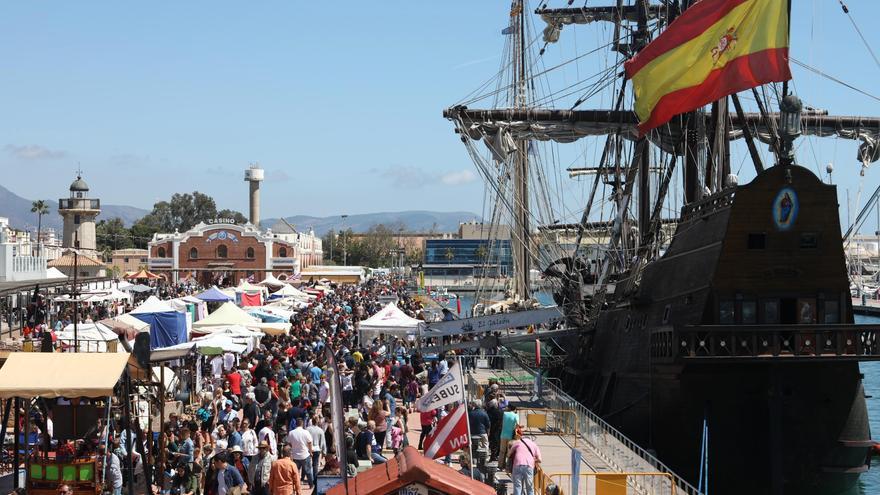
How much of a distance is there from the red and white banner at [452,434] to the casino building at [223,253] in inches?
3822

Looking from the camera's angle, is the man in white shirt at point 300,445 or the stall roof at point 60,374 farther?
the man in white shirt at point 300,445

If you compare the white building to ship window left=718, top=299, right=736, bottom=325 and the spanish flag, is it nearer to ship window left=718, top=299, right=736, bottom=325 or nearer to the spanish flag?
the spanish flag

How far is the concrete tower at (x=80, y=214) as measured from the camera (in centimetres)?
12431

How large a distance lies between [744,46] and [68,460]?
49.3 ft

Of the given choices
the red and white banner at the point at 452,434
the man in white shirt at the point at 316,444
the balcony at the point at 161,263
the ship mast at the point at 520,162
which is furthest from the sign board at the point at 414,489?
the balcony at the point at 161,263

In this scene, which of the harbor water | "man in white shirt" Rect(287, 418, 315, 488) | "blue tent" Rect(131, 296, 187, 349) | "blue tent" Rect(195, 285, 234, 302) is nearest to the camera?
"man in white shirt" Rect(287, 418, 315, 488)

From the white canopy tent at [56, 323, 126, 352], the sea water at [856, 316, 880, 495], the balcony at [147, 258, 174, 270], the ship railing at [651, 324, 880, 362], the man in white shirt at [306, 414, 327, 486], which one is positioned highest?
the balcony at [147, 258, 174, 270]

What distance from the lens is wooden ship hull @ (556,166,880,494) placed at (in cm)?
2144

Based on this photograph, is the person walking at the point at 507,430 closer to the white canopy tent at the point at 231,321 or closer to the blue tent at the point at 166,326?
the blue tent at the point at 166,326

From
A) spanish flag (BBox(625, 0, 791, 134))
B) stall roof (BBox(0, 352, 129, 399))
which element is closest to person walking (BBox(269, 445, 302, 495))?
stall roof (BBox(0, 352, 129, 399))

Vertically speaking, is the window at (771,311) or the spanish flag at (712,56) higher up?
the spanish flag at (712,56)

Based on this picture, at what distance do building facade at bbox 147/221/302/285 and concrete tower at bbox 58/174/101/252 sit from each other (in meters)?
13.8

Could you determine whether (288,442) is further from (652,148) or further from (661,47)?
(652,148)

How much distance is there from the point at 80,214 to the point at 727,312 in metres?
113
